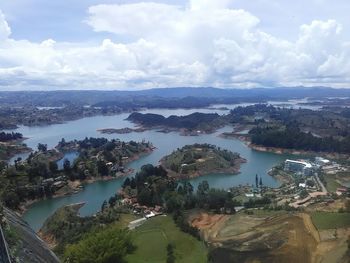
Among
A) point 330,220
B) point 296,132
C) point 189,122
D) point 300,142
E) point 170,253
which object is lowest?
point 170,253

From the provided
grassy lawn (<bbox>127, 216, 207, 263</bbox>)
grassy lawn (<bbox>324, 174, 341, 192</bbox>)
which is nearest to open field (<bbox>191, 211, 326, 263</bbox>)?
grassy lawn (<bbox>127, 216, 207, 263</bbox>)

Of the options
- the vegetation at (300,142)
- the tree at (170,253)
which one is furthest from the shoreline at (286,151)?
the tree at (170,253)

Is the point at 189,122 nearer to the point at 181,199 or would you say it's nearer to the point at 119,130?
the point at 119,130

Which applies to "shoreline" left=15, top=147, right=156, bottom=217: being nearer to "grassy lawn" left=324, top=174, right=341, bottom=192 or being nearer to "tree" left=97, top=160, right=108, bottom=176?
"tree" left=97, top=160, right=108, bottom=176

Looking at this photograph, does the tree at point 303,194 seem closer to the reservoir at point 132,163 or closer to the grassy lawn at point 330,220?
the reservoir at point 132,163

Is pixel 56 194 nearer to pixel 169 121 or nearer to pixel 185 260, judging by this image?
pixel 185 260

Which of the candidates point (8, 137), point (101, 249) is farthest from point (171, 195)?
point (8, 137)
